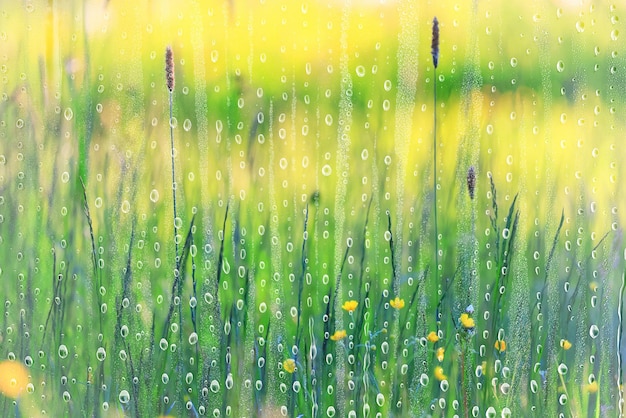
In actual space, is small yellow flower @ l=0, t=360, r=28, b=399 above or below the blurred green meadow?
below

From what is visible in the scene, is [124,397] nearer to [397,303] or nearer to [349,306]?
[349,306]

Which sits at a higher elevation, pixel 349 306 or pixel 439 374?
pixel 349 306

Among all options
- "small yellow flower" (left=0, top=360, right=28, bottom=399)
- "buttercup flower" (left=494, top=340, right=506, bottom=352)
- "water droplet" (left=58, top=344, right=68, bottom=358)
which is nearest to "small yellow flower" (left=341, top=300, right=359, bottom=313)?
"buttercup flower" (left=494, top=340, right=506, bottom=352)

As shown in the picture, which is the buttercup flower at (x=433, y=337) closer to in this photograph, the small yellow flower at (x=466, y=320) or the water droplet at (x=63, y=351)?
the small yellow flower at (x=466, y=320)

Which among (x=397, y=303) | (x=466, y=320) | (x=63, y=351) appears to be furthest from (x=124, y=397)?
(x=466, y=320)

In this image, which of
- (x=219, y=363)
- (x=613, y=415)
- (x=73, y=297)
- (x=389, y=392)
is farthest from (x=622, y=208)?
(x=73, y=297)

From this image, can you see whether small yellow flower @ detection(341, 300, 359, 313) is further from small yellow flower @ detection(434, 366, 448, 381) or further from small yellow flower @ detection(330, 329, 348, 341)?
small yellow flower @ detection(434, 366, 448, 381)
